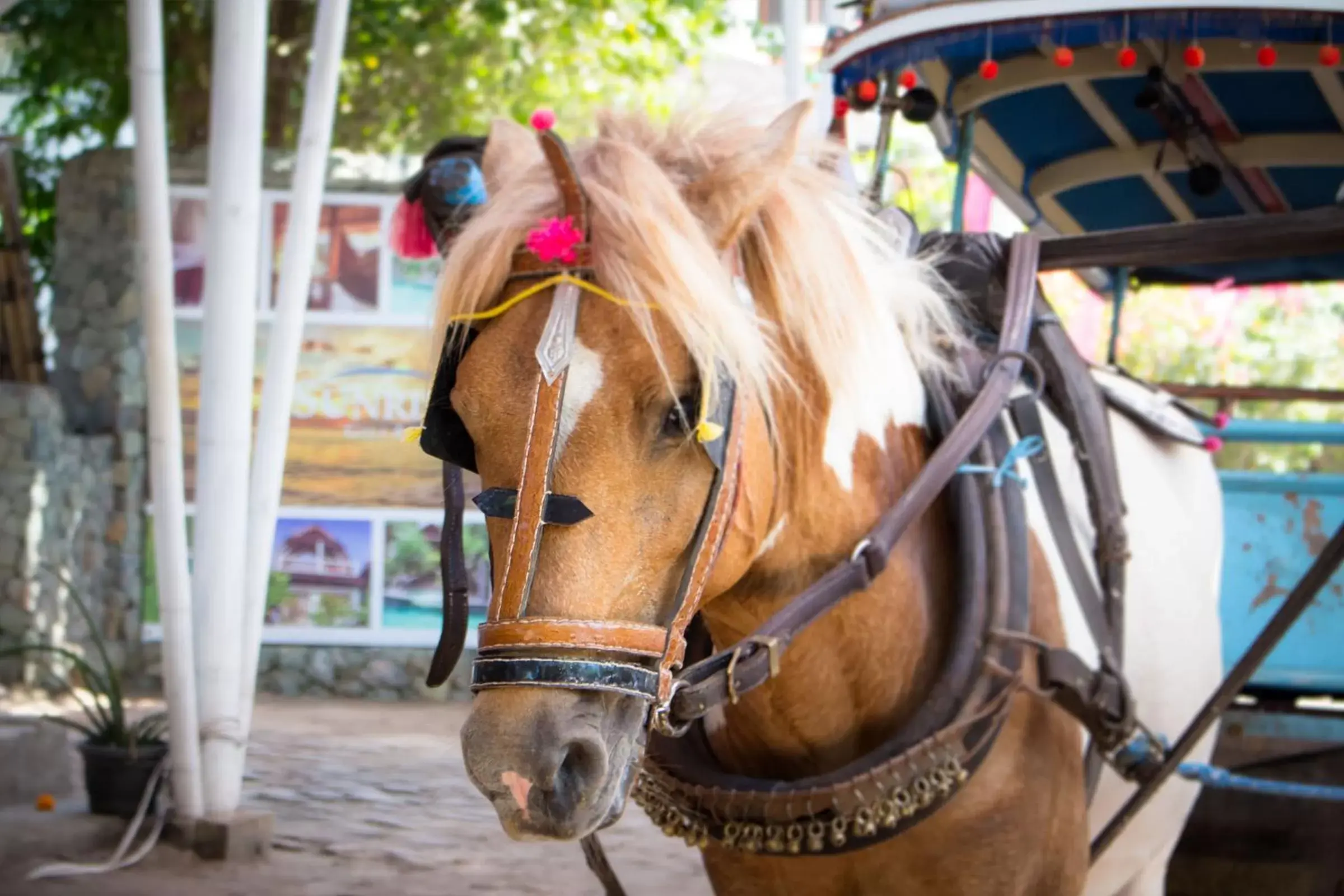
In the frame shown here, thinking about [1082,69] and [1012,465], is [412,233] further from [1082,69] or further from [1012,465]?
[1082,69]

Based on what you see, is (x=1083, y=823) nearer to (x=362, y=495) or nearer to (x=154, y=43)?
(x=154, y=43)

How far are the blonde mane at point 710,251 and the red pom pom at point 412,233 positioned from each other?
18.0 inches

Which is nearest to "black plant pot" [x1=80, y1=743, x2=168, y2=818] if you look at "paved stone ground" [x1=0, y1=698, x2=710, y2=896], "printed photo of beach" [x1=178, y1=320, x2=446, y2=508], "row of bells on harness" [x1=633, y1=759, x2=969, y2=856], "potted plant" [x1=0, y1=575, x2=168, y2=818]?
"potted plant" [x1=0, y1=575, x2=168, y2=818]

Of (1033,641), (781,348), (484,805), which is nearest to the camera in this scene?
(781,348)

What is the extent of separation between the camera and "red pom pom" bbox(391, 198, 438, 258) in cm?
229

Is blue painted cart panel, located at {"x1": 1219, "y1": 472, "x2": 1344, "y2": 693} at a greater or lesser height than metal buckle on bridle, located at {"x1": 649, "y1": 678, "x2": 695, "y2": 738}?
lesser

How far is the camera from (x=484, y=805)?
577 centimetres

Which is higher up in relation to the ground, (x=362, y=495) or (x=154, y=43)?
(x=154, y=43)

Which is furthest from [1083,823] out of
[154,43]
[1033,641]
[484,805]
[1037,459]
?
[484,805]

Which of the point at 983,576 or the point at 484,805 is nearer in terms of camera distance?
the point at 983,576

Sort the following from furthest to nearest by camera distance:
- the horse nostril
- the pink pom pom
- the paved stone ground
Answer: the paved stone ground < the pink pom pom < the horse nostril

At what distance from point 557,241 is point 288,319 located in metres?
2.87

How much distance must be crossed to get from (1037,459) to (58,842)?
350 cm

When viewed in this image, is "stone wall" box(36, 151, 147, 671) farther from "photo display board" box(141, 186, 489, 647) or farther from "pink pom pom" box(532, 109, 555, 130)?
"pink pom pom" box(532, 109, 555, 130)
